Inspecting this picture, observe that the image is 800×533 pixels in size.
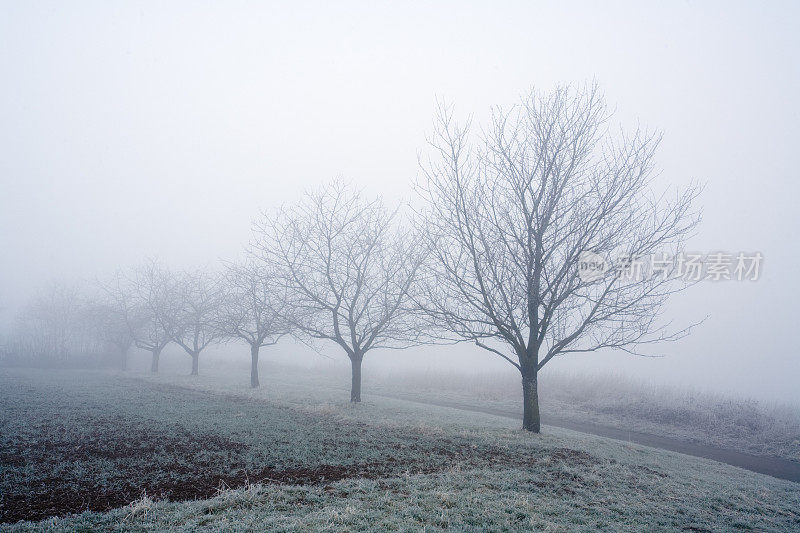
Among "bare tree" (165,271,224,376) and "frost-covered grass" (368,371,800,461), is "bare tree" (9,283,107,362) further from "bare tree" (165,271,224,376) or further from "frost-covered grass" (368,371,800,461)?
"frost-covered grass" (368,371,800,461)

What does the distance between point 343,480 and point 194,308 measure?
32.2 meters

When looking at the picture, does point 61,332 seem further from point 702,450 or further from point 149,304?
point 702,450

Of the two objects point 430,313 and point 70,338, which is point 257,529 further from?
point 70,338

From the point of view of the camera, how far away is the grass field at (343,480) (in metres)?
5.65

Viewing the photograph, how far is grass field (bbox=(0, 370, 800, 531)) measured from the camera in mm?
5648

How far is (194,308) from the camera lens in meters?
35.2

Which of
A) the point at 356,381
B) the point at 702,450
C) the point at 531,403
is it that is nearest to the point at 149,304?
the point at 356,381

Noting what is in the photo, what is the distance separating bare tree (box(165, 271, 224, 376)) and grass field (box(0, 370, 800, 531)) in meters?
21.5

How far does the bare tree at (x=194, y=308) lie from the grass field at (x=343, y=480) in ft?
70.6

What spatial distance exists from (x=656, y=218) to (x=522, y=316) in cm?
492

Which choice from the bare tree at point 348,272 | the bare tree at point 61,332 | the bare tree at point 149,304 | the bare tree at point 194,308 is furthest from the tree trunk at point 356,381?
the bare tree at point 61,332

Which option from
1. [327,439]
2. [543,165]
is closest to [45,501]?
[327,439]

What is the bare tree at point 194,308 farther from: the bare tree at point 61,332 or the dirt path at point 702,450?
the dirt path at point 702,450

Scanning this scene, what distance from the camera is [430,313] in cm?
1401
